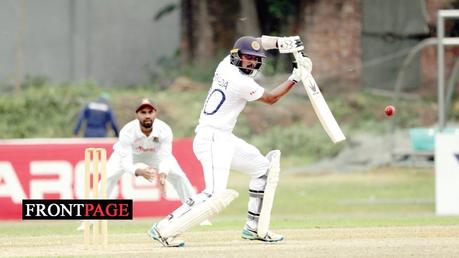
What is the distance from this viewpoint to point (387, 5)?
33.7 m

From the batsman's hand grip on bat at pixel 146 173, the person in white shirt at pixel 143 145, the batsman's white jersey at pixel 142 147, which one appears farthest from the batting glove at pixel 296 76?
the batsman's white jersey at pixel 142 147

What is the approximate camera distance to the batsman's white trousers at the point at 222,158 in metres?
13.8

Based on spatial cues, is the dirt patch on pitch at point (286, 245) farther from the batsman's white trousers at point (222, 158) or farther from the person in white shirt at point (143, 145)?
the person in white shirt at point (143, 145)

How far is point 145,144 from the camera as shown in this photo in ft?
53.3

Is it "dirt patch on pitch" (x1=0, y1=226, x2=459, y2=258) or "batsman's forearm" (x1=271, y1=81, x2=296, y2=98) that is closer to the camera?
"dirt patch on pitch" (x1=0, y1=226, x2=459, y2=258)

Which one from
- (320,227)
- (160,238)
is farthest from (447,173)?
(160,238)

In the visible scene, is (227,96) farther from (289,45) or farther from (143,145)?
(143,145)

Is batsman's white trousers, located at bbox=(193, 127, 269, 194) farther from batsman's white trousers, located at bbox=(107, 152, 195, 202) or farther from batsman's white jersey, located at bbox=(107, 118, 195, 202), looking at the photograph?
batsman's white trousers, located at bbox=(107, 152, 195, 202)

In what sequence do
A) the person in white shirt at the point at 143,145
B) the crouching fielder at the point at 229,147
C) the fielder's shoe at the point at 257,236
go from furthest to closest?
the person in white shirt at the point at 143,145
the fielder's shoe at the point at 257,236
the crouching fielder at the point at 229,147

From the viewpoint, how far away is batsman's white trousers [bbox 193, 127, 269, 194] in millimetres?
13781

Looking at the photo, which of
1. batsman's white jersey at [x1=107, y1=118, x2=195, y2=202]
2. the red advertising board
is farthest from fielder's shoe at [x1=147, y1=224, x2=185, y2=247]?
the red advertising board

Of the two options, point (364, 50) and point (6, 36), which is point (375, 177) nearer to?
point (364, 50)

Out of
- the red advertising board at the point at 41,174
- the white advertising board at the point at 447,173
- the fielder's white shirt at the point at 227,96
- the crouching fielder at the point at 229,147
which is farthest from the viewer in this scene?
the red advertising board at the point at 41,174

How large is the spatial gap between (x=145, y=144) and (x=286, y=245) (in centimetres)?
277
